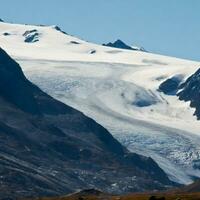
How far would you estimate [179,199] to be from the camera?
416ft

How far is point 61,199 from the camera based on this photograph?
15388 cm

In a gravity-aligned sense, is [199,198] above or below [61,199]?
above

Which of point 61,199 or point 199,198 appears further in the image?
point 61,199

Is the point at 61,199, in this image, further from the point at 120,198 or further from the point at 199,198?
the point at 199,198

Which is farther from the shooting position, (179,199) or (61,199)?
(61,199)

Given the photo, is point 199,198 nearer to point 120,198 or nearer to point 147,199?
Result: point 147,199

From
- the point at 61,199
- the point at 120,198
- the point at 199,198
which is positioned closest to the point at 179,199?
the point at 199,198

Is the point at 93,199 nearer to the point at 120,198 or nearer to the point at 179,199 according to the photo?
the point at 120,198

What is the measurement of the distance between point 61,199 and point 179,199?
100 feet

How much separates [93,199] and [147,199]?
507 inches

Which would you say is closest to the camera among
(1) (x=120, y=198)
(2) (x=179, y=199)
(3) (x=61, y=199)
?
(2) (x=179, y=199)

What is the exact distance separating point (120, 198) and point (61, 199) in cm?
1356

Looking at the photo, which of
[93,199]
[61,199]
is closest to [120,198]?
[93,199]

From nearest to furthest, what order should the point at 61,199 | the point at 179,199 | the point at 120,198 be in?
the point at 179,199, the point at 120,198, the point at 61,199
